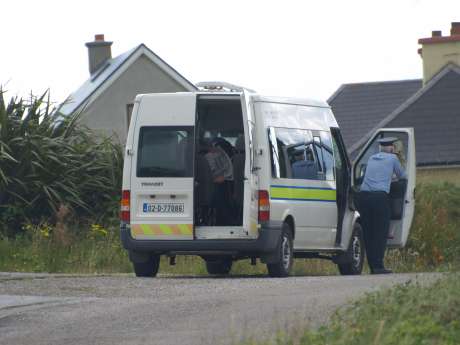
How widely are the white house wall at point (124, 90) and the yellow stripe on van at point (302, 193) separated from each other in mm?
33631

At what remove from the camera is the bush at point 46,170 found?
79.6 ft

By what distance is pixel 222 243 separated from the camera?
54.4 feet

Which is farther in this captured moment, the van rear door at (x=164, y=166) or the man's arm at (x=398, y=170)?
the man's arm at (x=398, y=170)

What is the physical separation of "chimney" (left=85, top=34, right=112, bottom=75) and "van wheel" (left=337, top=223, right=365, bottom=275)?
3794cm

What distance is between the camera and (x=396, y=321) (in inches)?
341

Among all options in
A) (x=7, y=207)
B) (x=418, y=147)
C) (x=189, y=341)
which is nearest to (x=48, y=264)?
(x=7, y=207)

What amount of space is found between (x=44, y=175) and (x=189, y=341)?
1558 cm

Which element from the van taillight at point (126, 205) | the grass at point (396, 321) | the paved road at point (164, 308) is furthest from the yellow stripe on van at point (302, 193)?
the grass at point (396, 321)

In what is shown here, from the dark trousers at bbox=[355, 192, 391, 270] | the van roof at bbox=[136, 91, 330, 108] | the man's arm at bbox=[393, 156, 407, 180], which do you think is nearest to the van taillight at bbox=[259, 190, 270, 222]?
the van roof at bbox=[136, 91, 330, 108]

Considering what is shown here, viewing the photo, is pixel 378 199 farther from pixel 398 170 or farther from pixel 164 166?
pixel 164 166

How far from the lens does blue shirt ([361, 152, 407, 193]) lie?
17.7 metres

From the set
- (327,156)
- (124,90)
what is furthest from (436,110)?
(327,156)

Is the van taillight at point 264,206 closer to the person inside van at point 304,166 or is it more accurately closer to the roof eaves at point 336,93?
the person inside van at point 304,166

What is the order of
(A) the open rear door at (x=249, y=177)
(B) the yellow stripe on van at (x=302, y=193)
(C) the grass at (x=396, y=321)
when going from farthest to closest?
(B) the yellow stripe on van at (x=302, y=193)
(A) the open rear door at (x=249, y=177)
(C) the grass at (x=396, y=321)
